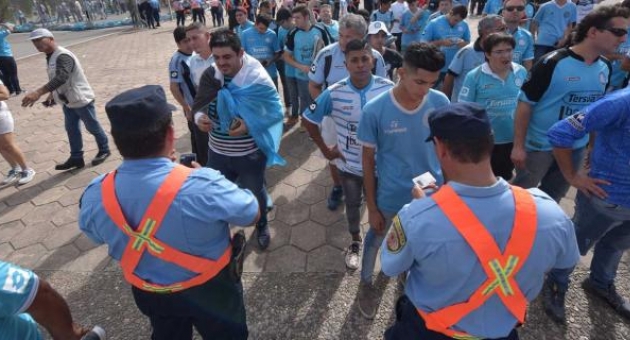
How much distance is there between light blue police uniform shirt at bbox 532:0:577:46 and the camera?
20.5 ft

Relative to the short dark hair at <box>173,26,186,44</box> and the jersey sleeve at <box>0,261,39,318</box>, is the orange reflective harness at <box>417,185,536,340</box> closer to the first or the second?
the jersey sleeve at <box>0,261,39,318</box>

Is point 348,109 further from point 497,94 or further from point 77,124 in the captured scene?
point 77,124

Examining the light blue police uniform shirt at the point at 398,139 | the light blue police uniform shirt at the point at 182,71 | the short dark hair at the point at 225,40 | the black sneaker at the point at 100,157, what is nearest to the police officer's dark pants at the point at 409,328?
the light blue police uniform shirt at the point at 398,139

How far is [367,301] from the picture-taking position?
2.89 meters

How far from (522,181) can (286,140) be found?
364 centimetres

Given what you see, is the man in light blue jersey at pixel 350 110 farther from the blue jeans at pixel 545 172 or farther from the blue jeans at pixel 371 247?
the blue jeans at pixel 545 172

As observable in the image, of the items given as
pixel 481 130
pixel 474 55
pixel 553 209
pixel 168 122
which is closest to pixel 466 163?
pixel 481 130

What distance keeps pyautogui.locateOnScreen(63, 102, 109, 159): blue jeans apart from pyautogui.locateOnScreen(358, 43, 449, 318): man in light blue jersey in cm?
440

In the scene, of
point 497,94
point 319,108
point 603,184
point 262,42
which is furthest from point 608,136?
point 262,42

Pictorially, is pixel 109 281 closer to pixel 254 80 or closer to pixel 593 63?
pixel 254 80

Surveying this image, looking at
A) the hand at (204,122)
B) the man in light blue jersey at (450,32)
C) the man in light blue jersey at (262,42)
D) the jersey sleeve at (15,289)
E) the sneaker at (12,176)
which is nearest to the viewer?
the jersey sleeve at (15,289)

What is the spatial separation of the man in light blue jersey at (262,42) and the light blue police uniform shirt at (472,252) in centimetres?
520

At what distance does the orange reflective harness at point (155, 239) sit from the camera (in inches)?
63.6

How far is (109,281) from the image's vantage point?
335cm
